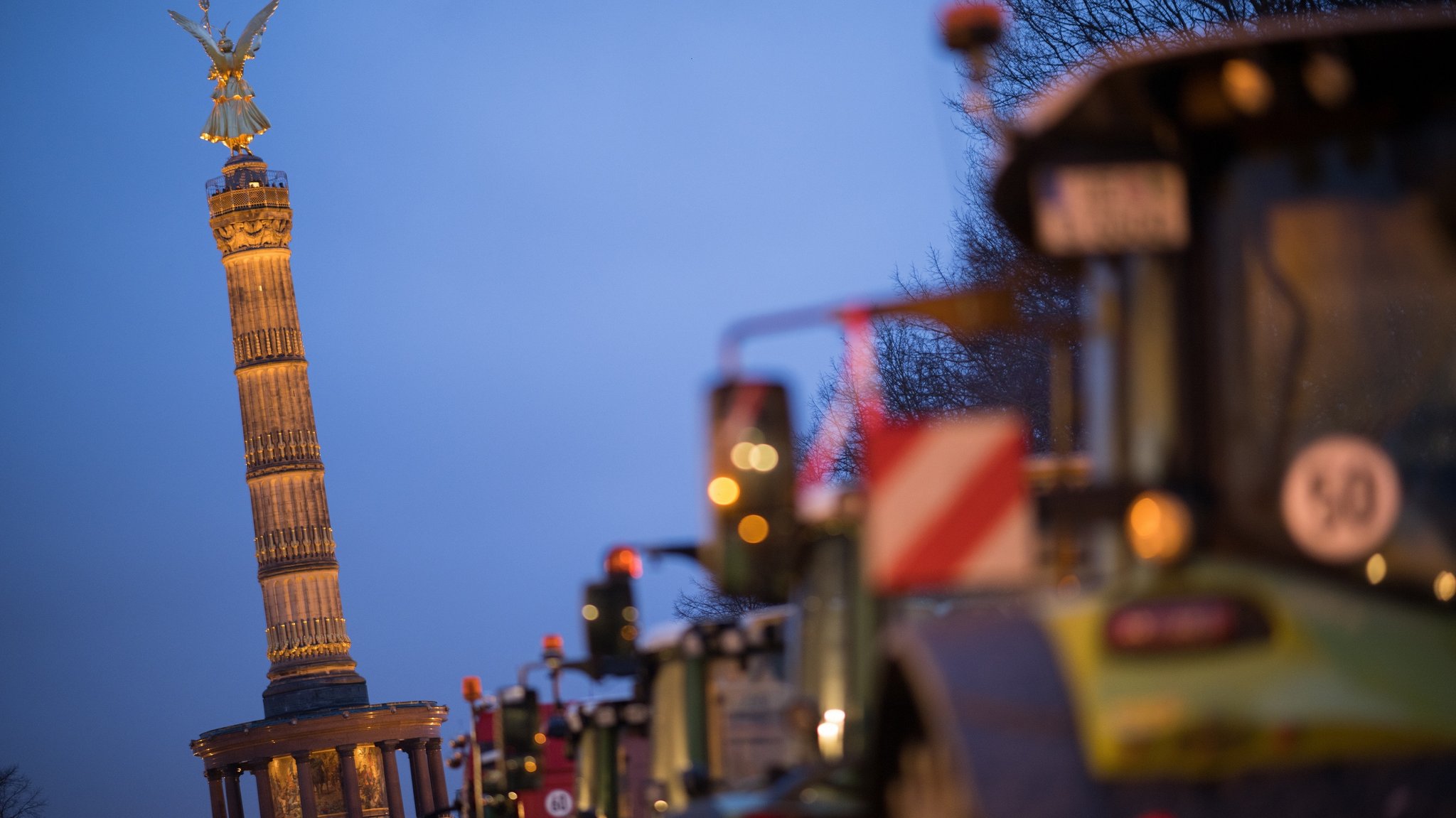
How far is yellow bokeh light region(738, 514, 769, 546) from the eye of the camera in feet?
16.6

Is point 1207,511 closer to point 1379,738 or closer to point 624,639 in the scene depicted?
point 1379,738

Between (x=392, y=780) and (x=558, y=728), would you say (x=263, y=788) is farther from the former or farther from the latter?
(x=558, y=728)

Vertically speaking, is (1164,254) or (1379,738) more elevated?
(1164,254)

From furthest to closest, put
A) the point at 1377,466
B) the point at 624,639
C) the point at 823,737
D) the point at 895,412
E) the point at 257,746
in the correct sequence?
1. the point at 257,746
2. the point at 895,412
3. the point at 624,639
4. the point at 823,737
5. the point at 1377,466

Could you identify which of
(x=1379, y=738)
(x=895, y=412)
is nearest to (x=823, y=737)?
(x=1379, y=738)

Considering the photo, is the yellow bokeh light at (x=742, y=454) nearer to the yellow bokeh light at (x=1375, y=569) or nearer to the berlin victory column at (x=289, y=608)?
the yellow bokeh light at (x=1375, y=569)

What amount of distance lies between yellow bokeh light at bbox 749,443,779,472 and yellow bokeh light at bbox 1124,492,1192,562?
42.0 inches

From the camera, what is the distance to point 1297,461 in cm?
418

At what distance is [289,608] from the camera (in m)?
67.1

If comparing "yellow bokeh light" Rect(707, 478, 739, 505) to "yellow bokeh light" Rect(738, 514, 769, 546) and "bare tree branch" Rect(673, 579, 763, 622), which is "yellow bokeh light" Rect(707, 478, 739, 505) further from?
"bare tree branch" Rect(673, 579, 763, 622)

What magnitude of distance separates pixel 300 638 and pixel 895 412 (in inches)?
1593

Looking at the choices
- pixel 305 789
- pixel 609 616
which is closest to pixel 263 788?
pixel 305 789

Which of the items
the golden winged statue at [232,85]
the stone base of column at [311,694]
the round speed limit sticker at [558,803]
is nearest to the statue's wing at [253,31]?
the golden winged statue at [232,85]

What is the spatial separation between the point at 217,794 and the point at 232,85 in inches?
962
